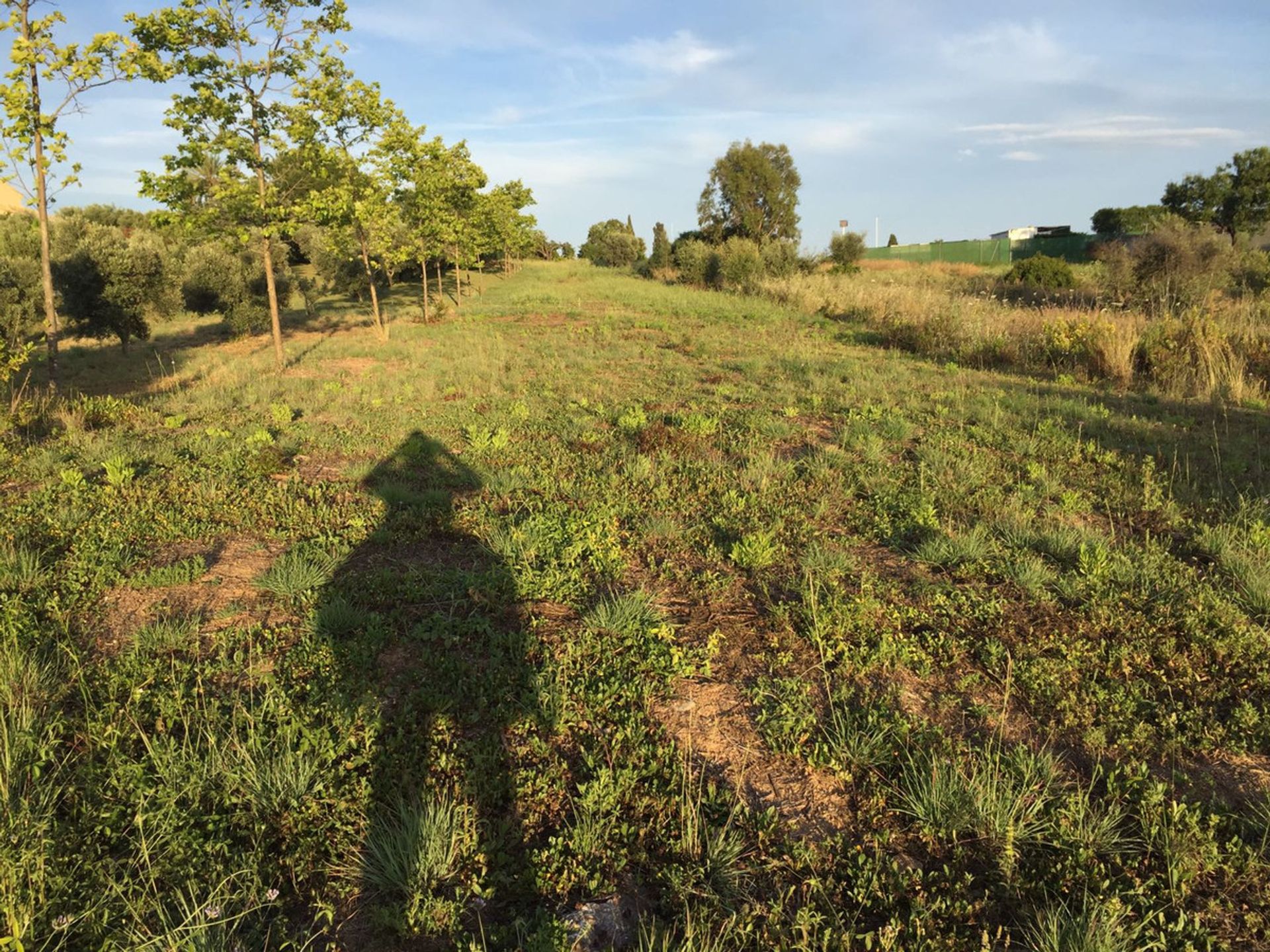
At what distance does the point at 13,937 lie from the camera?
1.85m

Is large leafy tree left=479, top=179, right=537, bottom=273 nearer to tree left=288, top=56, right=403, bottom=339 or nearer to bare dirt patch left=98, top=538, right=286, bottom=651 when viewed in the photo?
tree left=288, top=56, right=403, bottom=339

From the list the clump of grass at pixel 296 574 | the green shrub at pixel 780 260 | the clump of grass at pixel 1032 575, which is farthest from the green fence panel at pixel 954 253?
the clump of grass at pixel 296 574

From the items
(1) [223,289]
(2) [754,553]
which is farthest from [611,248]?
(2) [754,553]

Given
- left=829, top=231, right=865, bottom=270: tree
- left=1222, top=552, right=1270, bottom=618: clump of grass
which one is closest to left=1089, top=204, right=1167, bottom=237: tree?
left=829, top=231, right=865, bottom=270: tree

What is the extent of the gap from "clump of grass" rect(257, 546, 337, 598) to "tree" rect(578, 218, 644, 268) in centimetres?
5899

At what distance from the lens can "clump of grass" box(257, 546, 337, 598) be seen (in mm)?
4078

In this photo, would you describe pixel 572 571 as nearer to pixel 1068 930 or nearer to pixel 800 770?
pixel 800 770

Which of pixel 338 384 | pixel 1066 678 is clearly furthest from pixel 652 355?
pixel 1066 678

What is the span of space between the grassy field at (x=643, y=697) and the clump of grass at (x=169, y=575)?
0.02 meters

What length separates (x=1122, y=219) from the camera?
47.0 m

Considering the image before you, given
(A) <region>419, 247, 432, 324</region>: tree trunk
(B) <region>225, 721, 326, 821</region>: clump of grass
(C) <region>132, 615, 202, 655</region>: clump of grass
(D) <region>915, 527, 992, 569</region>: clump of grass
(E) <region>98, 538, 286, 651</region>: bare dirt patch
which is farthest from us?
(A) <region>419, 247, 432, 324</region>: tree trunk

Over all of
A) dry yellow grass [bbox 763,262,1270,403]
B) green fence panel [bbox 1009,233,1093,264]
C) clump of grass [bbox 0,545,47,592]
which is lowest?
clump of grass [bbox 0,545,47,592]

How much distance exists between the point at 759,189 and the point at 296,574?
4536cm

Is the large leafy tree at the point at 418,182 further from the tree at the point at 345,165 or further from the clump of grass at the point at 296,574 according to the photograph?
the clump of grass at the point at 296,574
